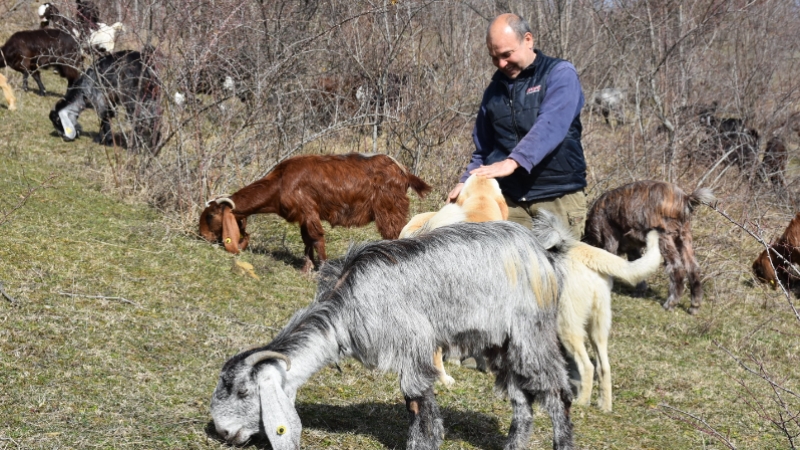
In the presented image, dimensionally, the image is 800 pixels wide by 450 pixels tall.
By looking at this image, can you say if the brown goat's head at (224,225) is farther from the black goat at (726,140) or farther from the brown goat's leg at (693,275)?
the black goat at (726,140)

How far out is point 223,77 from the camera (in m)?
10.5

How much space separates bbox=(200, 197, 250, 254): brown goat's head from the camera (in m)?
9.17

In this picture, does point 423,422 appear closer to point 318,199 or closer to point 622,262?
point 622,262

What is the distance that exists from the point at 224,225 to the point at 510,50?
4651 millimetres

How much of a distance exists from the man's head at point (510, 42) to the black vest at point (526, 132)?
3.8 inches

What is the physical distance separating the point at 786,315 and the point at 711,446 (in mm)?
5027

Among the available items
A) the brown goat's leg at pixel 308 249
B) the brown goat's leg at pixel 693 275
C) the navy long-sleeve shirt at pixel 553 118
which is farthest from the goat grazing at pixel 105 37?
the brown goat's leg at pixel 693 275

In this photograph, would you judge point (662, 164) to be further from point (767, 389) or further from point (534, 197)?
point (534, 197)

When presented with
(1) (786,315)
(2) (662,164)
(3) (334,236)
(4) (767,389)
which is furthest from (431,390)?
(2) (662,164)

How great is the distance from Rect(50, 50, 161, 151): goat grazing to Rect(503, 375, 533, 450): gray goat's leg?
21.1 feet

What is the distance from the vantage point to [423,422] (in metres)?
4.57

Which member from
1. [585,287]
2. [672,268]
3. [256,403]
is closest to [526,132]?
[585,287]

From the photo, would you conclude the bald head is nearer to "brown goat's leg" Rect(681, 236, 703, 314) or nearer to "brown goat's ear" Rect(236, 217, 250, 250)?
"brown goat's ear" Rect(236, 217, 250, 250)

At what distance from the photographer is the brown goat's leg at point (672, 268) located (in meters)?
10.2
